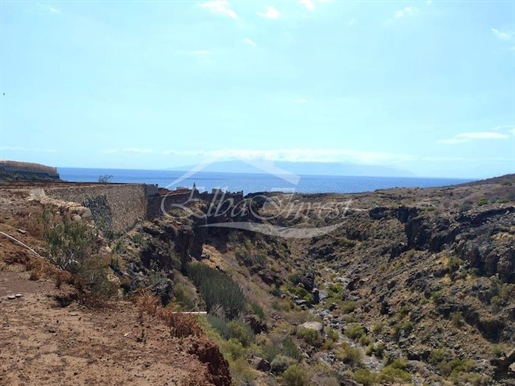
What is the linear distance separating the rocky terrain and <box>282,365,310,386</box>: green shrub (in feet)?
0.14

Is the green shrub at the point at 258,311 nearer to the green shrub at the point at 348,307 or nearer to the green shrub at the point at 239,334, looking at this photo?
the green shrub at the point at 239,334

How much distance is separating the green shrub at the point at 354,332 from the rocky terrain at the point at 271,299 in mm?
82

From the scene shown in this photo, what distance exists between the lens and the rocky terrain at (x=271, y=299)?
7.07m

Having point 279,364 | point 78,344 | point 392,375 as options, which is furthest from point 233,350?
point 392,375

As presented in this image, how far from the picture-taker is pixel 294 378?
47.0 ft

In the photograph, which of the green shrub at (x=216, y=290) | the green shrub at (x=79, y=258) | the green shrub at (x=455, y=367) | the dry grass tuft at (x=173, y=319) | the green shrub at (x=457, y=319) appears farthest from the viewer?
the green shrub at (x=457, y=319)

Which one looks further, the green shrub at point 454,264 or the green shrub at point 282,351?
the green shrub at point 454,264

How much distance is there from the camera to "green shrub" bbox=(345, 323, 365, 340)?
25.4 m

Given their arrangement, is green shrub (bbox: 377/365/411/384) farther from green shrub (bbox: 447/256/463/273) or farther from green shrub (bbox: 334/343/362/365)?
green shrub (bbox: 447/256/463/273)

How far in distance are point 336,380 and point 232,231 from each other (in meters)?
22.8

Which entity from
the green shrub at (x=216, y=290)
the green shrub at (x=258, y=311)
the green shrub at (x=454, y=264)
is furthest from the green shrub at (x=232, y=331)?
the green shrub at (x=454, y=264)

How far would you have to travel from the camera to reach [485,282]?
83.7ft

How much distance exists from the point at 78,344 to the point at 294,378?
30.3ft

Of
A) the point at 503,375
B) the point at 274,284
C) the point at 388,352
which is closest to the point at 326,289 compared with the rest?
the point at 274,284
